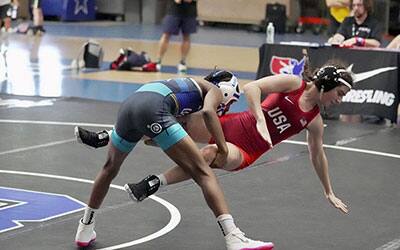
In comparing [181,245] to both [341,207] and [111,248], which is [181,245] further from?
[341,207]

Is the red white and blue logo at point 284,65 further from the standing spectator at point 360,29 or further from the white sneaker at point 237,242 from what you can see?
the white sneaker at point 237,242

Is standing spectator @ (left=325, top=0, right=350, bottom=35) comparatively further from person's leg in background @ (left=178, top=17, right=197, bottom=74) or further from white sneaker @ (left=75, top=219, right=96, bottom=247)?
white sneaker @ (left=75, top=219, right=96, bottom=247)

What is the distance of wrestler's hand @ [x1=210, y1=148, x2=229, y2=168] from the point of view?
625 centimetres

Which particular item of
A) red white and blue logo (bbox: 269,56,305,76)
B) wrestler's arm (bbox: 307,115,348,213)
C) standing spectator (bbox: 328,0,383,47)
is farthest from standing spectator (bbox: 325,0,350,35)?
wrestler's arm (bbox: 307,115,348,213)

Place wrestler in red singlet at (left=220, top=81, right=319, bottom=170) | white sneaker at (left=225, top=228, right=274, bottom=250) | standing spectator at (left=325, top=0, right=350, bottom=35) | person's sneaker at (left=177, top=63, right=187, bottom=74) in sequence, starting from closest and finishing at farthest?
white sneaker at (left=225, top=228, right=274, bottom=250) < wrestler in red singlet at (left=220, top=81, right=319, bottom=170) < standing spectator at (left=325, top=0, right=350, bottom=35) < person's sneaker at (left=177, top=63, right=187, bottom=74)

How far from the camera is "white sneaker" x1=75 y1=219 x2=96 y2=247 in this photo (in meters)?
6.38

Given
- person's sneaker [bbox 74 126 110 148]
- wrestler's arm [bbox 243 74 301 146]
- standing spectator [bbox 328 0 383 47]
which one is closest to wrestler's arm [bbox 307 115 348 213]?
wrestler's arm [bbox 243 74 301 146]

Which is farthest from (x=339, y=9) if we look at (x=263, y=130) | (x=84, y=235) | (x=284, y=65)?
(x=84, y=235)

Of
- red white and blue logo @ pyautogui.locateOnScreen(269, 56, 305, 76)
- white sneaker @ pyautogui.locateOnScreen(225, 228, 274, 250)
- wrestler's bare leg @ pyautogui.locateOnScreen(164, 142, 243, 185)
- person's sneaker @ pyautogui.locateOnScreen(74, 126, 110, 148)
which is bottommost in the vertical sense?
white sneaker @ pyautogui.locateOnScreen(225, 228, 274, 250)

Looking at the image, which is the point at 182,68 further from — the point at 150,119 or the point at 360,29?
the point at 150,119

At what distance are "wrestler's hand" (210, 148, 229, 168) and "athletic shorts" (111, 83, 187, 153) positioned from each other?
0.33 m

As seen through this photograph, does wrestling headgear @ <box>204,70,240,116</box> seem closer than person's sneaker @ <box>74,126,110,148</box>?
Yes

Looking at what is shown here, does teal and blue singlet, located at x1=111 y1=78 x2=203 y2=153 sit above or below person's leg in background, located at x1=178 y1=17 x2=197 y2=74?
above

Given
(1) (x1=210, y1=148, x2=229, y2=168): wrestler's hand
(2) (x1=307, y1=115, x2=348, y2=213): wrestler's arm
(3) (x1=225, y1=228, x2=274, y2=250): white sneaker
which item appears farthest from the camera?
(2) (x1=307, y1=115, x2=348, y2=213): wrestler's arm
